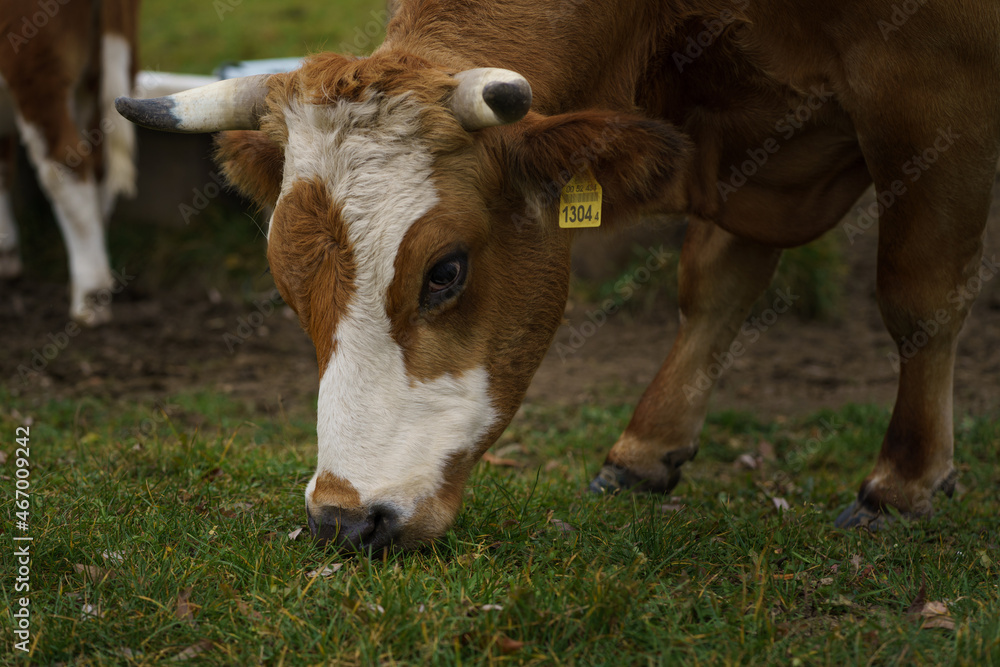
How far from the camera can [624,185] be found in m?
3.00

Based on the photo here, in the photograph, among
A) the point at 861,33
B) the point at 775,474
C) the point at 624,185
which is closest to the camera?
the point at 624,185

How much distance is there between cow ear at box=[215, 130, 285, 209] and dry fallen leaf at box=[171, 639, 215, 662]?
63.3 inches

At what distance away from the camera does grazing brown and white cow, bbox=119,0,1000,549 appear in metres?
2.76

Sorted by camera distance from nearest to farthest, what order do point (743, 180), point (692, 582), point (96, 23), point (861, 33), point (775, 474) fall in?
point (692, 582)
point (861, 33)
point (743, 180)
point (775, 474)
point (96, 23)

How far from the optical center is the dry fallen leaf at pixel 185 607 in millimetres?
2450

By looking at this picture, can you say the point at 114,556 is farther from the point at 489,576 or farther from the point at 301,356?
the point at 301,356

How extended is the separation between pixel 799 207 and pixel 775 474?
1.45 m

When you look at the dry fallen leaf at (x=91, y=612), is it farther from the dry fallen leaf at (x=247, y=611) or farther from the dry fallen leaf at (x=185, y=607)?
the dry fallen leaf at (x=247, y=611)

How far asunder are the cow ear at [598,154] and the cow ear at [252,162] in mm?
857

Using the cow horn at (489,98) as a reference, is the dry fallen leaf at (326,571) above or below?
below

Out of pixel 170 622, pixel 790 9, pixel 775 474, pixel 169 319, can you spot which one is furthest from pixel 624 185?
pixel 169 319

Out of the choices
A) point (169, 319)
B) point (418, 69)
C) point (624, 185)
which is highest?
point (418, 69)

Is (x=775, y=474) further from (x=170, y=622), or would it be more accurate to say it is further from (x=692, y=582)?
(x=170, y=622)

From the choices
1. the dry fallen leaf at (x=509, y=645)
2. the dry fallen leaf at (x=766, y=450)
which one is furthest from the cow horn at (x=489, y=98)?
the dry fallen leaf at (x=766, y=450)
